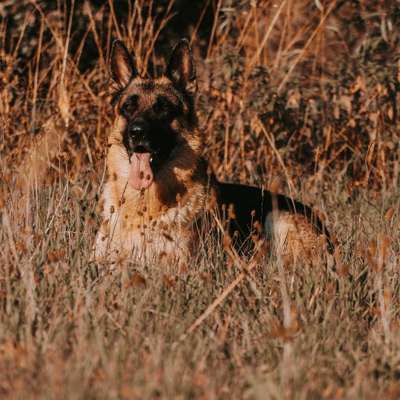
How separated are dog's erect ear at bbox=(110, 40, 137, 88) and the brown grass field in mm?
695

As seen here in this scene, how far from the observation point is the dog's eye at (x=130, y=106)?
5.56 m

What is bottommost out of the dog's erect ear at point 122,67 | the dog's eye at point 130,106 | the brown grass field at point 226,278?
the brown grass field at point 226,278

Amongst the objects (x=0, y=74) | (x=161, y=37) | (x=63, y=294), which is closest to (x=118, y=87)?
(x=0, y=74)

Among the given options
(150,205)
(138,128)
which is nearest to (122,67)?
(138,128)

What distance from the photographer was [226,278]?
393 cm

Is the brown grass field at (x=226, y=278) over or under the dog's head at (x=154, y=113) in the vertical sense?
under

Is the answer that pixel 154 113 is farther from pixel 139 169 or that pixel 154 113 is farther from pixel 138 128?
pixel 139 169

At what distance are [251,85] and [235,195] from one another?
75.1 inches

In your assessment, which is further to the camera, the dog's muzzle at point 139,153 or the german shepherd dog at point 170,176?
the dog's muzzle at point 139,153

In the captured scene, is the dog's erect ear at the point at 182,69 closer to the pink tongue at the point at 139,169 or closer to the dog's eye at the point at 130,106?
the dog's eye at the point at 130,106

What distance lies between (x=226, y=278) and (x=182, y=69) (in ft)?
7.64

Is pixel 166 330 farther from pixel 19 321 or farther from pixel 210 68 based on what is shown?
pixel 210 68

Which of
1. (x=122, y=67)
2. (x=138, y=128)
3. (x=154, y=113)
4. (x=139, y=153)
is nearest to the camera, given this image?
(x=138, y=128)

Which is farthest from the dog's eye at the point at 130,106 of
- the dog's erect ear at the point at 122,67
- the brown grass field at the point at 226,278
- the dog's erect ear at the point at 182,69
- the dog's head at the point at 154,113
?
the brown grass field at the point at 226,278
